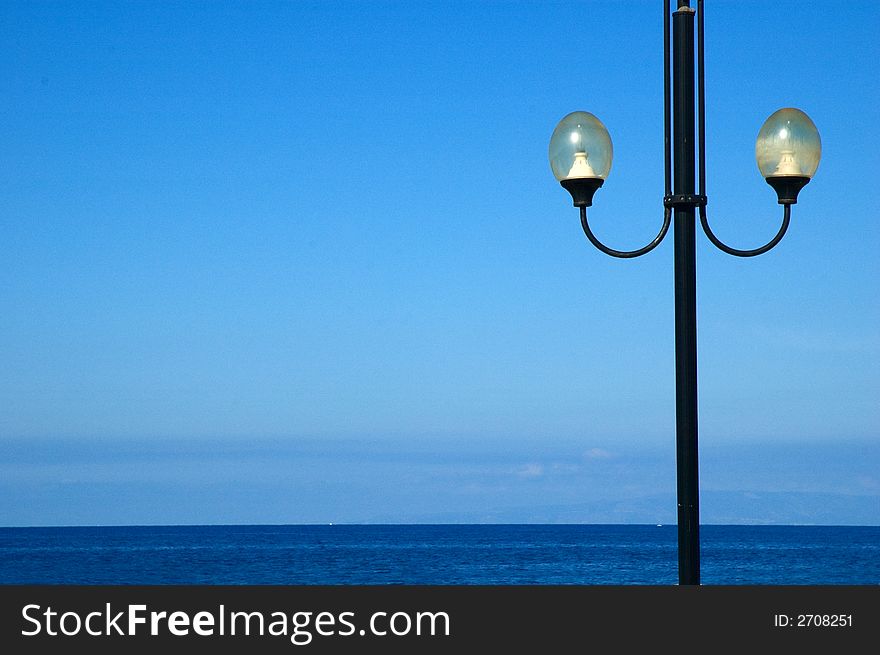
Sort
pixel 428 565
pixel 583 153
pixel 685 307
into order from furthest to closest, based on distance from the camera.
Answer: pixel 428 565
pixel 583 153
pixel 685 307

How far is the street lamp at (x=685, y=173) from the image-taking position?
7.19m

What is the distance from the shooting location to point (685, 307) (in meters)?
7.25

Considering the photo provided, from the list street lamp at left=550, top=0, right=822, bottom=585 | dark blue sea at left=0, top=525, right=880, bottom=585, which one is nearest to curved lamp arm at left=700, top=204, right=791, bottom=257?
street lamp at left=550, top=0, right=822, bottom=585

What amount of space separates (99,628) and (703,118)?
176 inches

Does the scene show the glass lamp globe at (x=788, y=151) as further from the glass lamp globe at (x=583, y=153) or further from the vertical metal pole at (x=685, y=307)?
the glass lamp globe at (x=583, y=153)

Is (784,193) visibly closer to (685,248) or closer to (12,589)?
(685,248)

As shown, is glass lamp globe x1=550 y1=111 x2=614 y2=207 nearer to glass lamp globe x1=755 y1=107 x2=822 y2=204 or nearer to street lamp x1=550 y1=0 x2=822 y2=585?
street lamp x1=550 y1=0 x2=822 y2=585

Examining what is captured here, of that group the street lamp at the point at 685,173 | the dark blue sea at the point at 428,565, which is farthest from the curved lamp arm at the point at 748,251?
the dark blue sea at the point at 428,565

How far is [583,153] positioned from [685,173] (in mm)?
700

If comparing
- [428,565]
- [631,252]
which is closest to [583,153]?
[631,252]

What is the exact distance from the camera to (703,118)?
24.7 feet

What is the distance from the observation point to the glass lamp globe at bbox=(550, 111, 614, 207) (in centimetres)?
785

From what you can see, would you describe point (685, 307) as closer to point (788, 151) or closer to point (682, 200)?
point (682, 200)

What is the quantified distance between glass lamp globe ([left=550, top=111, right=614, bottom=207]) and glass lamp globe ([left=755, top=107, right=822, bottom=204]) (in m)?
0.98
